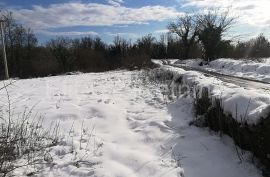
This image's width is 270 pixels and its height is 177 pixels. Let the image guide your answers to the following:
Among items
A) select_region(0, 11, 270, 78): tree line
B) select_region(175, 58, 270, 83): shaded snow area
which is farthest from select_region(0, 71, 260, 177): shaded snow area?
select_region(0, 11, 270, 78): tree line

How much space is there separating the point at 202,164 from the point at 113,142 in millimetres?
1953

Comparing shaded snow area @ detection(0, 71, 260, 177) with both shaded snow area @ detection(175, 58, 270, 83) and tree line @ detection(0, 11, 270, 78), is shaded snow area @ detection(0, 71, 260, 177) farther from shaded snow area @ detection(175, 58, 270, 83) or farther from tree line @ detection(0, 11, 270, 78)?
tree line @ detection(0, 11, 270, 78)

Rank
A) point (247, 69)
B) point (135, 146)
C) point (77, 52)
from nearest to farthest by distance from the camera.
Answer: point (135, 146) < point (247, 69) < point (77, 52)

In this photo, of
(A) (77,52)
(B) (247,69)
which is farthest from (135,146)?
(A) (77,52)

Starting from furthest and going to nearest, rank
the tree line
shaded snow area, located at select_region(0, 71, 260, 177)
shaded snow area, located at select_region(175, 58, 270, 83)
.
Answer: the tree line, shaded snow area, located at select_region(175, 58, 270, 83), shaded snow area, located at select_region(0, 71, 260, 177)

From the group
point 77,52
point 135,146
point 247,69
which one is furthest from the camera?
point 77,52

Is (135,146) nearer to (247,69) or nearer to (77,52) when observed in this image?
(247,69)

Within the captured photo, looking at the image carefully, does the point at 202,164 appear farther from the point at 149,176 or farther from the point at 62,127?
the point at 62,127

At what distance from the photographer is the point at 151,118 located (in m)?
8.14

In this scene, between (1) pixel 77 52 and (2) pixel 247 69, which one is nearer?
(2) pixel 247 69

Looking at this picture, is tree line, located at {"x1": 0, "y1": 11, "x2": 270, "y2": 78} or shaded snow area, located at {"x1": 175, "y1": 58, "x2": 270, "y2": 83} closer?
shaded snow area, located at {"x1": 175, "y1": 58, "x2": 270, "y2": 83}

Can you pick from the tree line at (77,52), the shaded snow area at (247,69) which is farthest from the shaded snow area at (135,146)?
the tree line at (77,52)

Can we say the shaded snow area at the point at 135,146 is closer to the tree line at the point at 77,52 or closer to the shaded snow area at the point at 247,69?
the shaded snow area at the point at 247,69

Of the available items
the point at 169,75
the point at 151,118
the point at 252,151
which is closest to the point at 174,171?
the point at 252,151
